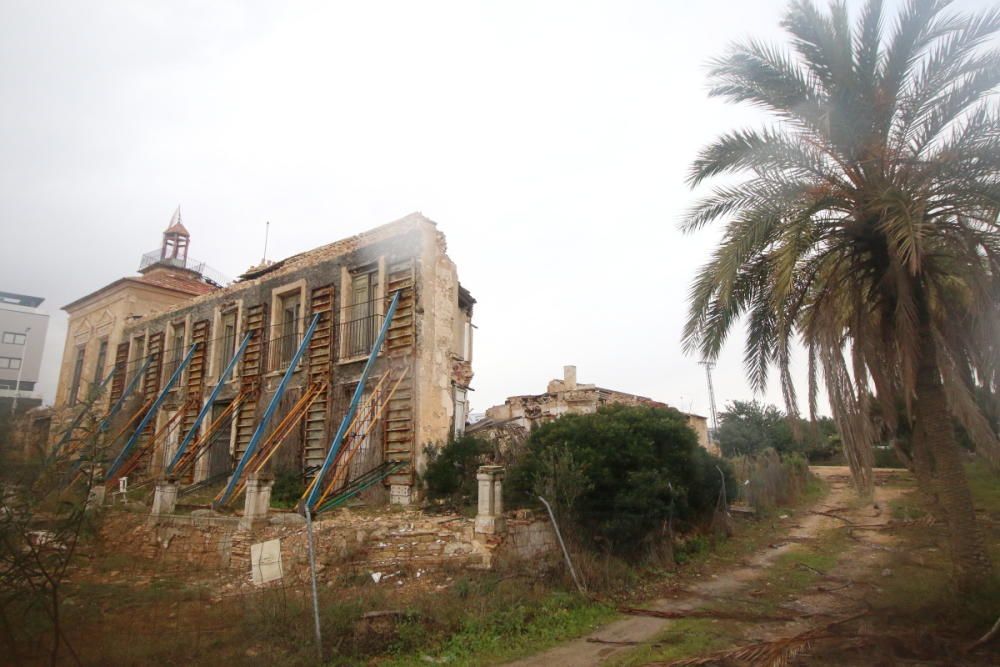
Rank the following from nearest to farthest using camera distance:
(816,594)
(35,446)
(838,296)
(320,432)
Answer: (35,446)
(838,296)
(816,594)
(320,432)

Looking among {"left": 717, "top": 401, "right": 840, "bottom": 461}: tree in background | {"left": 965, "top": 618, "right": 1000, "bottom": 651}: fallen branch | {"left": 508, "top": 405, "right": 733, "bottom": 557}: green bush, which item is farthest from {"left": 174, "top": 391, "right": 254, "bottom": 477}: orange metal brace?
{"left": 717, "top": 401, "right": 840, "bottom": 461}: tree in background

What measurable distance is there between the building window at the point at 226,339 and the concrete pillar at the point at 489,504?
1326cm

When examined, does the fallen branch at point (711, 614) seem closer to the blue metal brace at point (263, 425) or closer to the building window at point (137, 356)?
the blue metal brace at point (263, 425)

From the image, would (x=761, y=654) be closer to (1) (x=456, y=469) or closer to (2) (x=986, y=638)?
(2) (x=986, y=638)

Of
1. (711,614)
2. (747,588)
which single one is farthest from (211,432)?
(747,588)

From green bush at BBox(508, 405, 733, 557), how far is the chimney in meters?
9.70

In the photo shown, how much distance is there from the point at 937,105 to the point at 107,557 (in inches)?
670

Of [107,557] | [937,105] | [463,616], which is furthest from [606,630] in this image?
[107,557]

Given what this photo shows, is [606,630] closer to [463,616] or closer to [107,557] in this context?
[463,616]

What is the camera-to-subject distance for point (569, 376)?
2267 centimetres

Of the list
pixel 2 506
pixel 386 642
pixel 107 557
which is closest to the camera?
pixel 2 506

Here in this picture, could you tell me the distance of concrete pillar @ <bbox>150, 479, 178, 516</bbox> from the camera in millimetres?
12938

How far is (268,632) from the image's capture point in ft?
22.7

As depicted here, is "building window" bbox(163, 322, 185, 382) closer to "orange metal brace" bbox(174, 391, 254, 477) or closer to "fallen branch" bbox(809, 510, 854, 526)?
"orange metal brace" bbox(174, 391, 254, 477)
